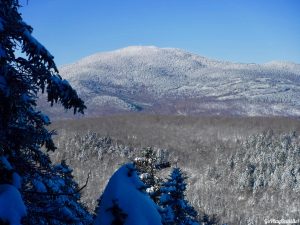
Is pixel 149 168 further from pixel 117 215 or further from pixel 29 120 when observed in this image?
pixel 117 215

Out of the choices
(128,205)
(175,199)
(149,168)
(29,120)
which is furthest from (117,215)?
(175,199)

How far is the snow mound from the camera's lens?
3.53 metres

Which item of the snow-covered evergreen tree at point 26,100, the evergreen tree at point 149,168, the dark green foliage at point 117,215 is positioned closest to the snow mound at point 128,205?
the dark green foliage at point 117,215

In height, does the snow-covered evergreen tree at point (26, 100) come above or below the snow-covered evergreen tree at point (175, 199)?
above

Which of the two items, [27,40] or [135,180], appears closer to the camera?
[135,180]

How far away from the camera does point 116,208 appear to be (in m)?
3.56

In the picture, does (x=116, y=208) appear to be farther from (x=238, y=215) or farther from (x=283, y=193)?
(x=283, y=193)

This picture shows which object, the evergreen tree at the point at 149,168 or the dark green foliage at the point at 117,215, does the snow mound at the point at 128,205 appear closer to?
the dark green foliage at the point at 117,215

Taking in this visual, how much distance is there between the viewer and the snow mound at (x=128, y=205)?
353 cm

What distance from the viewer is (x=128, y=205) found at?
3570mm

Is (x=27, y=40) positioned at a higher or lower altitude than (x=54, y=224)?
higher

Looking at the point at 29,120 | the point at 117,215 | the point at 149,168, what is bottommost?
the point at 149,168

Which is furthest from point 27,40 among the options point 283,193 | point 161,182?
point 283,193

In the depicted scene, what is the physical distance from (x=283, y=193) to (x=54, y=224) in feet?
671
